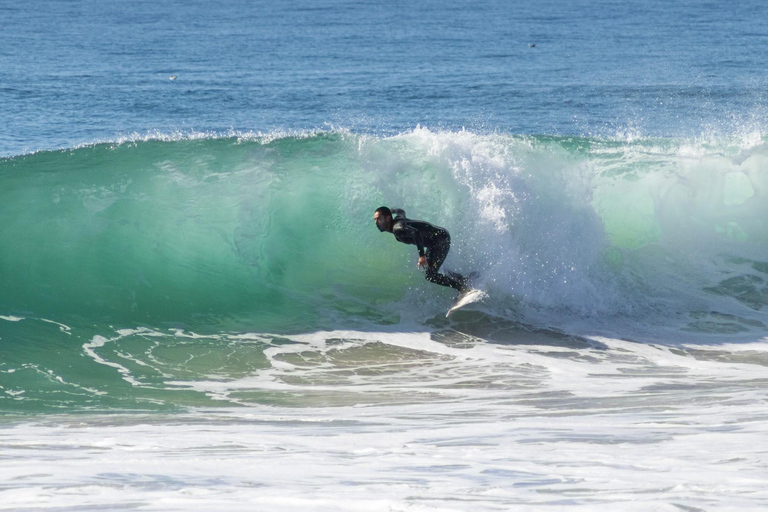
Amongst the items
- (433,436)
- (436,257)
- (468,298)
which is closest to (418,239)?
(436,257)

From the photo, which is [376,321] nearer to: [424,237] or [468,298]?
[468,298]

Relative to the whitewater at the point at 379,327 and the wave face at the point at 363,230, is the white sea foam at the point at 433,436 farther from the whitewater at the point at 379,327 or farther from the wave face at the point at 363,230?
the wave face at the point at 363,230

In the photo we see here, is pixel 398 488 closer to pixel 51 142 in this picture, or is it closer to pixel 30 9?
pixel 51 142

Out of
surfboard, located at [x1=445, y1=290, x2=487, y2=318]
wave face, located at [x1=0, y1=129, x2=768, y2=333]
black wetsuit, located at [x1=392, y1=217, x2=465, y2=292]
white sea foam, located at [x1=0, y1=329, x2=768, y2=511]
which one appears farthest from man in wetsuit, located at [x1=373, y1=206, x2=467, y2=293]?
wave face, located at [x1=0, y1=129, x2=768, y2=333]

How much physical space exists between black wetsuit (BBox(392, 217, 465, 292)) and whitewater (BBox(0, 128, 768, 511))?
2.40 feet

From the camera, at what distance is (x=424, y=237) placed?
8727mm

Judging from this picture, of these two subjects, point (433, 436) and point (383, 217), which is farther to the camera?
point (383, 217)

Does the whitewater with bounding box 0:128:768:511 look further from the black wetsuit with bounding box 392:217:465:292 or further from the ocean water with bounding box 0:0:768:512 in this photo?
the black wetsuit with bounding box 392:217:465:292

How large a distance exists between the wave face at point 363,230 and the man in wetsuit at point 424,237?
3.25 feet

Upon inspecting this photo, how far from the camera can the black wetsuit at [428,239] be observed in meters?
8.64

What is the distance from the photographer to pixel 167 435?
18.6 ft

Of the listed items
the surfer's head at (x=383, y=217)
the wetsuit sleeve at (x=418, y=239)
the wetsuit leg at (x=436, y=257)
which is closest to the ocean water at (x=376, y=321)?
the wetsuit leg at (x=436, y=257)

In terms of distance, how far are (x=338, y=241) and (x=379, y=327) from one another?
195cm

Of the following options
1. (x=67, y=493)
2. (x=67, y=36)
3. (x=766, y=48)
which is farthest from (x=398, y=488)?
(x=67, y=36)
